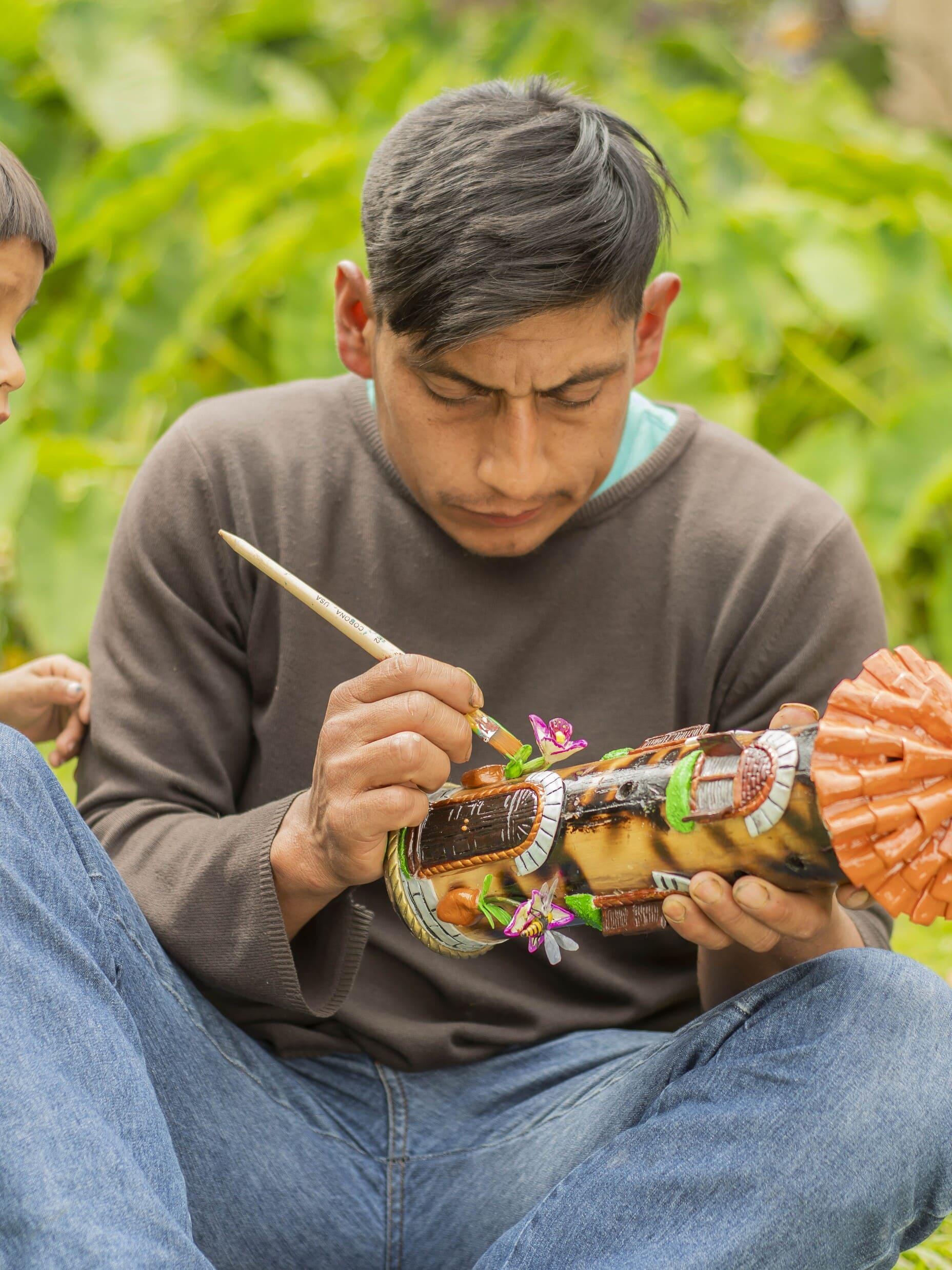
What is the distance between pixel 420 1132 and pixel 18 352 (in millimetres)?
1002

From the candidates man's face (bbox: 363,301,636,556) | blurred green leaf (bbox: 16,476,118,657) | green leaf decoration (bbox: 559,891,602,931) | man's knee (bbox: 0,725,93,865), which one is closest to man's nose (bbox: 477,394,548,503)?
man's face (bbox: 363,301,636,556)

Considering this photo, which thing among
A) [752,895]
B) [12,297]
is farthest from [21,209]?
[752,895]

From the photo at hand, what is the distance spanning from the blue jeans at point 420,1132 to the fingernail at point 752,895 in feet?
0.55

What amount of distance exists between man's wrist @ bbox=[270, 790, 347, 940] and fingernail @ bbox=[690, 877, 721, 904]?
391 mm

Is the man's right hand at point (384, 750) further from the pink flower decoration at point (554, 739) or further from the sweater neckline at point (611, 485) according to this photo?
the sweater neckline at point (611, 485)

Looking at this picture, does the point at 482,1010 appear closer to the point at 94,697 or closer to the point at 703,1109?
the point at 703,1109

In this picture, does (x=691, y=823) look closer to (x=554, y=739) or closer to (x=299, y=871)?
(x=554, y=739)

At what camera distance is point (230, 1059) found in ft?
5.00

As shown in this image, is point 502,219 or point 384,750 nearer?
point 384,750

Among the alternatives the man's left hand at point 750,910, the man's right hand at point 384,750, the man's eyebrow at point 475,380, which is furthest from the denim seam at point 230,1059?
the man's eyebrow at point 475,380

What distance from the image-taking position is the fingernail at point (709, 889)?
126 centimetres

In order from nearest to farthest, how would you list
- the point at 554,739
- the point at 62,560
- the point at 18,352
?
the point at 554,739 → the point at 18,352 → the point at 62,560

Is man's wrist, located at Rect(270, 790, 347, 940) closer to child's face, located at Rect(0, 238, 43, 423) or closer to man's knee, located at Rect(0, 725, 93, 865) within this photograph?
man's knee, located at Rect(0, 725, 93, 865)

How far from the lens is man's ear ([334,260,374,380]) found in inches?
66.5
